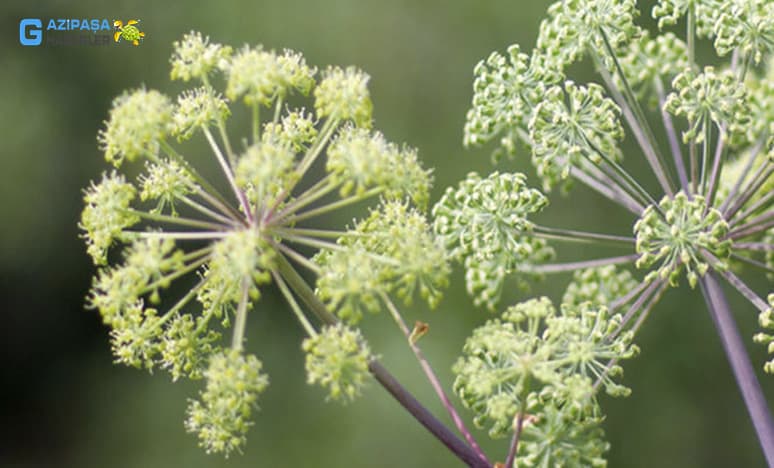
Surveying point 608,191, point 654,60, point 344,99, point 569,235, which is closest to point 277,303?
point 654,60

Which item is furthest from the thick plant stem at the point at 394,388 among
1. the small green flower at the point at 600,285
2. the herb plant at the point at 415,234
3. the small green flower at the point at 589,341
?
the small green flower at the point at 600,285

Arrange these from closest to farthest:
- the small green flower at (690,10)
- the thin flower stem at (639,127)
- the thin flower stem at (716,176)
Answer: the thin flower stem at (716,176)
the thin flower stem at (639,127)
the small green flower at (690,10)

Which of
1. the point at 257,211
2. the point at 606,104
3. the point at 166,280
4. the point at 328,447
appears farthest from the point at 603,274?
the point at 328,447

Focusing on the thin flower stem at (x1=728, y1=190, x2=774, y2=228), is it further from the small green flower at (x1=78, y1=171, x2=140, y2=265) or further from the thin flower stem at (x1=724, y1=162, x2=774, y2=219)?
the small green flower at (x1=78, y1=171, x2=140, y2=265)

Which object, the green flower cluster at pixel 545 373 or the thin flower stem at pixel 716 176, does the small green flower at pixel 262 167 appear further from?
the thin flower stem at pixel 716 176

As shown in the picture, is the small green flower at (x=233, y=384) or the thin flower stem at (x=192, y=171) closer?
the small green flower at (x=233, y=384)

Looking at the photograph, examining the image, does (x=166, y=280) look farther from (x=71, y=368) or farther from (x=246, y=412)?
(x=71, y=368)

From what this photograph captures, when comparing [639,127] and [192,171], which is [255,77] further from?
[639,127]
